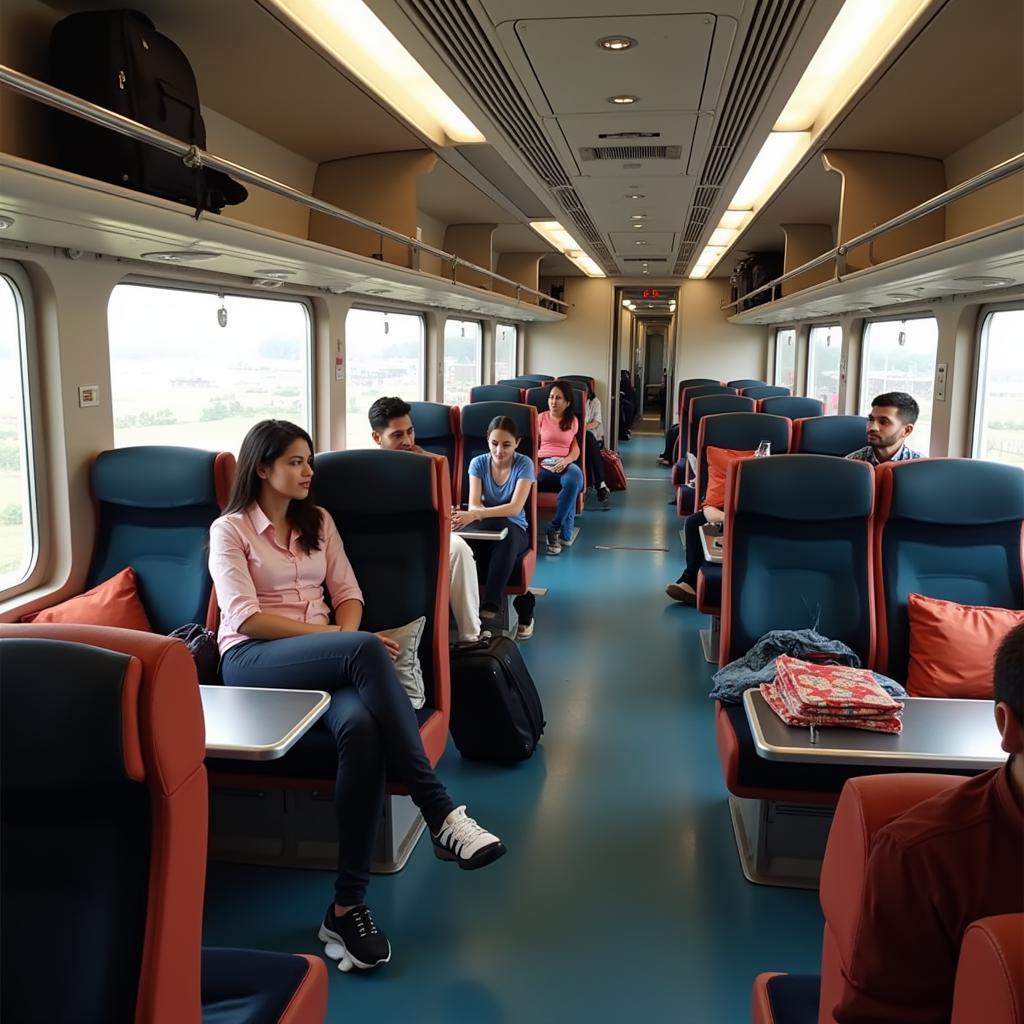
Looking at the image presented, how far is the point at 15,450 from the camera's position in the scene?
3717 mm

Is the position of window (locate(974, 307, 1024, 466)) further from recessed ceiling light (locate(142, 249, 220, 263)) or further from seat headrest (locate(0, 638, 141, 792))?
seat headrest (locate(0, 638, 141, 792))

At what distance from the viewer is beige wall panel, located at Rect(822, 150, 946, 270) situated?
19.0 feet

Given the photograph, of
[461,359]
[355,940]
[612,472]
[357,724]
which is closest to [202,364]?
[357,724]

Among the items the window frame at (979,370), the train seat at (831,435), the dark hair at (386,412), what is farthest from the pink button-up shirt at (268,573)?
the window frame at (979,370)

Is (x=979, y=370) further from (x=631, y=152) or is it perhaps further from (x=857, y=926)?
(x=857, y=926)

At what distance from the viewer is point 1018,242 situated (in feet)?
10.4

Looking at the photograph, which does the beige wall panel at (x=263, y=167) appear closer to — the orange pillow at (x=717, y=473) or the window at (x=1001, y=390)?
the orange pillow at (x=717, y=473)

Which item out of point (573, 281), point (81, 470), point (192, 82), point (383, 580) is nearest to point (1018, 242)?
point (383, 580)

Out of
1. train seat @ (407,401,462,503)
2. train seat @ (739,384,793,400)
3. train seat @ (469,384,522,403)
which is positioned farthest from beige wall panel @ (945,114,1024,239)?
train seat @ (739,384,793,400)

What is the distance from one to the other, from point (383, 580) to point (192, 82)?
78.3 inches

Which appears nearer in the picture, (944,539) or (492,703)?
(944,539)

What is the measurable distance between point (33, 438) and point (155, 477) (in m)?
0.54

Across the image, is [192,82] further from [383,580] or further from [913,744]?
[913,744]

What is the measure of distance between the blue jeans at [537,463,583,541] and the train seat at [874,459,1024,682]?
4.85m
